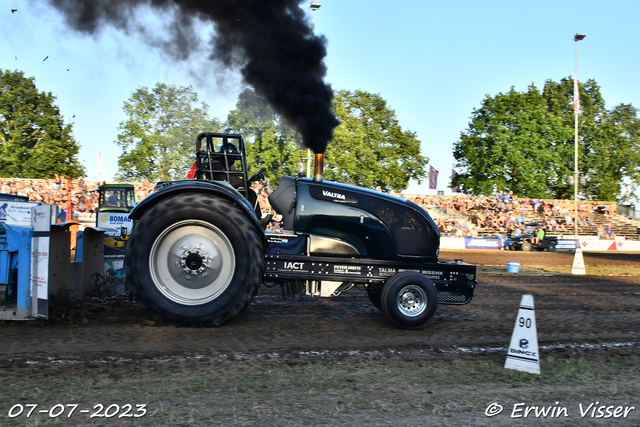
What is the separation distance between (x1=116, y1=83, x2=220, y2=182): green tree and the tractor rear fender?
12.2 metres

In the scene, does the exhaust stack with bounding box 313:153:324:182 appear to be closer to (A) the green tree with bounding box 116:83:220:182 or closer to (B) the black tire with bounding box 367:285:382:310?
(B) the black tire with bounding box 367:285:382:310

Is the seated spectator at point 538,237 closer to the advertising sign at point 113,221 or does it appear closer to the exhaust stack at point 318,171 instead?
the advertising sign at point 113,221

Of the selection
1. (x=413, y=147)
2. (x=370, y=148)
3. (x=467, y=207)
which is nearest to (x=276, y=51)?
(x=467, y=207)

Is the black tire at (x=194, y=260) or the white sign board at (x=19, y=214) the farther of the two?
the black tire at (x=194, y=260)

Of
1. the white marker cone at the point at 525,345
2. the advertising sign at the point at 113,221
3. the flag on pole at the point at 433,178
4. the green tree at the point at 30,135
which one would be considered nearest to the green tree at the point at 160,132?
the advertising sign at the point at 113,221

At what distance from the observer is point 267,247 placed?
5668 millimetres

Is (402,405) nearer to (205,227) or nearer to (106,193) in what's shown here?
(205,227)

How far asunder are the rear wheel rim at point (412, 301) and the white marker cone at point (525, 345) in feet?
4.43

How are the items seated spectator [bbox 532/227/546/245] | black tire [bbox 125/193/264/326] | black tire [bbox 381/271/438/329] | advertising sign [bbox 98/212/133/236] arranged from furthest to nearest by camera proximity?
seated spectator [bbox 532/227/546/245] < advertising sign [bbox 98/212/133/236] < black tire [bbox 381/271/438/329] < black tire [bbox 125/193/264/326]

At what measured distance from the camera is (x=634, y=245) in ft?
104

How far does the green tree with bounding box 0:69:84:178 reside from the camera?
36312 mm

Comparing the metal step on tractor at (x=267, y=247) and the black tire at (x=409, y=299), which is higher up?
the metal step on tractor at (x=267, y=247)

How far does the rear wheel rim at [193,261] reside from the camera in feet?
17.3

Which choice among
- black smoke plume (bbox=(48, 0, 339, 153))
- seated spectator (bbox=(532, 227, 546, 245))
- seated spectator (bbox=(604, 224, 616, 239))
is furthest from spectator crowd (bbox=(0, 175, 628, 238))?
black smoke plume (bbox=(48, 0, 339, 153))
